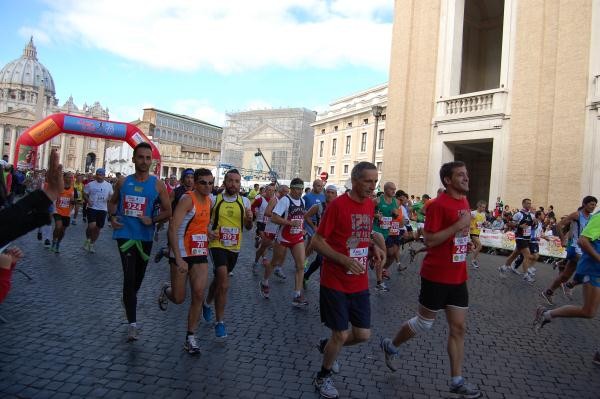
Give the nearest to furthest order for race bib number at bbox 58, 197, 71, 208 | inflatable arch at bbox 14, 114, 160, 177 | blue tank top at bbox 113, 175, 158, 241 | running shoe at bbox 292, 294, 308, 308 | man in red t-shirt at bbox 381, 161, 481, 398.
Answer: man in red t-shirt at bbox 381, 161, 481, 398, blue tank top at bbox 113, 175, 158, 241, running shoe at bbox 292, 294, 308, 308, race bib number at bbox 58, 197, 71, 208, inflatable arch at bbox 14, 114, 160, 177

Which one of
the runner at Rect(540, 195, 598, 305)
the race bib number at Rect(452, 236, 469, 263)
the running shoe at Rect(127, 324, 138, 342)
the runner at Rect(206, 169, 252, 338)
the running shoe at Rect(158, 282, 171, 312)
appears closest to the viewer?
the race bib number at Rect(452, 236, 469, 263)

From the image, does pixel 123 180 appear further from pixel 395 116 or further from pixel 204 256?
pixel 395 116

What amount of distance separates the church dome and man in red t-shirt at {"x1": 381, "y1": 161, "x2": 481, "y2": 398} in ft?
562

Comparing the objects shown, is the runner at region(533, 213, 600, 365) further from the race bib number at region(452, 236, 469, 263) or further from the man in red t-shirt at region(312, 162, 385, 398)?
the man in red t-shirt at region(312, 162, 385, 398)

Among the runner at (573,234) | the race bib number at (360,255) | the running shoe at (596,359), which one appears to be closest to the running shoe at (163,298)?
the race bib number at (360,255)

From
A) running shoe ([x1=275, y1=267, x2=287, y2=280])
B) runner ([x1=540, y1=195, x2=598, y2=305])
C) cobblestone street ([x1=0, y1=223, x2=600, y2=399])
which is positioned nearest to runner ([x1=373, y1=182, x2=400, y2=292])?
cobblestone street ([x1=0, y1=223, x2=600, y2=399])

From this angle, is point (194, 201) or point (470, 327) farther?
point (470, 327)

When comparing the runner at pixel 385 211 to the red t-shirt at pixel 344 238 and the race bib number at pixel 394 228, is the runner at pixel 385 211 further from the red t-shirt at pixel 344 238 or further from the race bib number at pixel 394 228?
the red t-shirt at pixel 344 238

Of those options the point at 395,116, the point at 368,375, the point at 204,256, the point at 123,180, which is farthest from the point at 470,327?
the point at 395,116

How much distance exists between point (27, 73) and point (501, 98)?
540 ft

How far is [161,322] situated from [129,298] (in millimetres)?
883

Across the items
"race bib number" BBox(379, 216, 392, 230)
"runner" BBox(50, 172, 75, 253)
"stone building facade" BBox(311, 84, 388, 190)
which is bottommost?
"runner" BBox(50, 172, 75, 253)

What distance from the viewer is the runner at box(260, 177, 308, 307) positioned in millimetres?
7581

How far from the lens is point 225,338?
5359 millimetres
